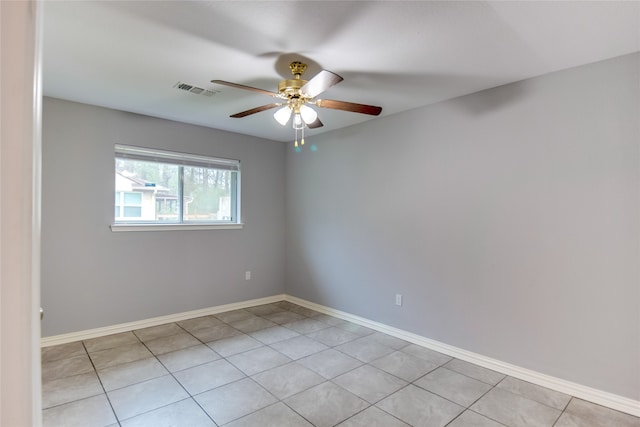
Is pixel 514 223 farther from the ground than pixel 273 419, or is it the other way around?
pixel 514 223

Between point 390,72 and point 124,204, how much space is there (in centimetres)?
297

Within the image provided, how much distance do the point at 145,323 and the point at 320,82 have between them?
10.4 feet

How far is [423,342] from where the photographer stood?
3.14 m

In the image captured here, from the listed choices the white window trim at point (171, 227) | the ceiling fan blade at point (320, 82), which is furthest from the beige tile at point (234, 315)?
the ceiling fan blade at point (320, 82)

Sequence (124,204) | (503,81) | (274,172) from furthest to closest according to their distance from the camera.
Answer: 1. (274,172)
2. (124,204)
3. (503,81)

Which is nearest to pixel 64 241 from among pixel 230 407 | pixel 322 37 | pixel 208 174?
pixel 208 174

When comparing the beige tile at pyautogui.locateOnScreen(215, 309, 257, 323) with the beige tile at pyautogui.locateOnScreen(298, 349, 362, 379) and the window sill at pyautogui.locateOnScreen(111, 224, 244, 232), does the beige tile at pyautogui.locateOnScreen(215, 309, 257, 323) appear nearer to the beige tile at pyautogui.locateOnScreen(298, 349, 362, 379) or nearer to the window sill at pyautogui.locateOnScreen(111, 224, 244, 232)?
the window sill at pyautogui.locateOnScreen(111, 224, 244, 232)

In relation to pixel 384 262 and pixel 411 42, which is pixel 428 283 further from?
pixel 411 42

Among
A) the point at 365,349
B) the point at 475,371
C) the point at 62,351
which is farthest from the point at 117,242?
the point at 475,371

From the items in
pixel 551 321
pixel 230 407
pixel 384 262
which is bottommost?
pixel 230 407

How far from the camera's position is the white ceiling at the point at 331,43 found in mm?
1693

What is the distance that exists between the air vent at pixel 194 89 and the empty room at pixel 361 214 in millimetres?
28

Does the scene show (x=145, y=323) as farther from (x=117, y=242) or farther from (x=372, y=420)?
(x=372, y=420)

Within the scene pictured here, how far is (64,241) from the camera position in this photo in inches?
122
